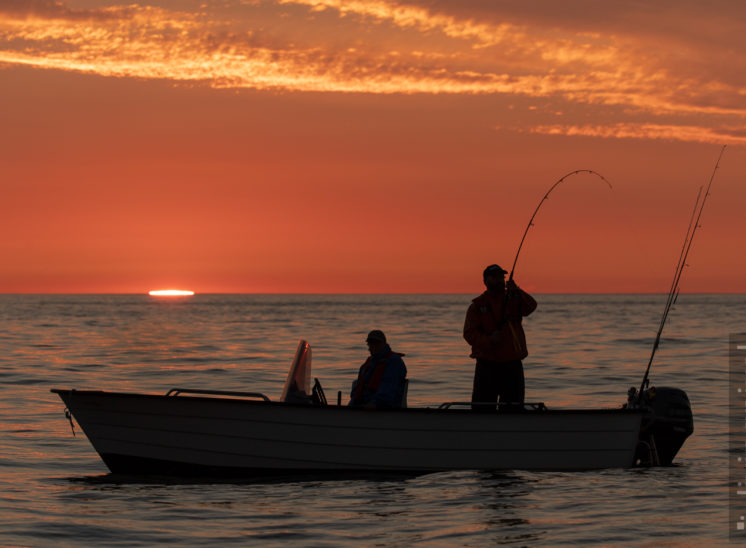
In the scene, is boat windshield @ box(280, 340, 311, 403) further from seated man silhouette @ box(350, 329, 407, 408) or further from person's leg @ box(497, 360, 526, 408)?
person's leg @ box(497, 360, 526, 408)

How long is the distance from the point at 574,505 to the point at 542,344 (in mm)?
32345

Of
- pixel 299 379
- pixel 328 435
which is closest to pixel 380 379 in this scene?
pixel 328 435

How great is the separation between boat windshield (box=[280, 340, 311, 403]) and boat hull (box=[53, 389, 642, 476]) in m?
0.38

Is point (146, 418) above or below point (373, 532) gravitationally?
above

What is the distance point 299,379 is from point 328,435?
789 mm

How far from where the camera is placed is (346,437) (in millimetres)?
11422

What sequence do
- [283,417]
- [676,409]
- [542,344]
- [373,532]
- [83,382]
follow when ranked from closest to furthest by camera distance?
[373,532] < [283,417] < [676,409] < [83,382] < [542,344]

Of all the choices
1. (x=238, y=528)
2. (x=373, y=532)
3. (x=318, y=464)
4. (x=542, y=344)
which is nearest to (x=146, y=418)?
(x=318, y=464)

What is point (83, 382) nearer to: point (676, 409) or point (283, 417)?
point (283, 417)

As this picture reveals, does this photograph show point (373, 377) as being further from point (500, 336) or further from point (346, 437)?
point (500, 336)

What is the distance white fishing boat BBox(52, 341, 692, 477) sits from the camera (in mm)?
11352

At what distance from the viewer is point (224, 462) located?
1169cm

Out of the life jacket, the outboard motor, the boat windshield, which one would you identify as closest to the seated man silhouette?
the life jacket

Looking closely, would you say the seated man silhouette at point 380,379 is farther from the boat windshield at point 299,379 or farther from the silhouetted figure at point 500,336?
the silhouetted figure at point 500,336
